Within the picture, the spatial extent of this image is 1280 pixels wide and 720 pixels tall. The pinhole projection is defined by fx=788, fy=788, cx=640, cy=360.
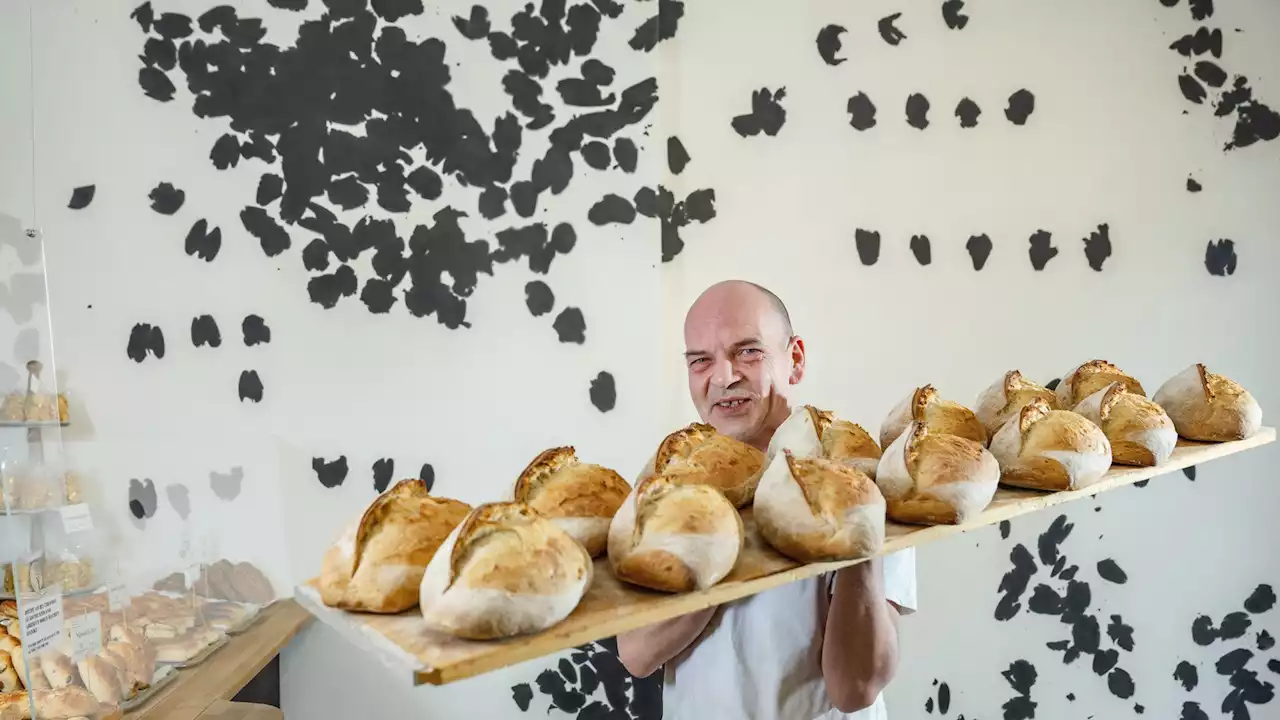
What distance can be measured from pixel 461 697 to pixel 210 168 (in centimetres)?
214

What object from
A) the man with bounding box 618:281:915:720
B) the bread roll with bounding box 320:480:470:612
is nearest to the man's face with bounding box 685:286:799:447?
the man with bounding box 618:281:915:720

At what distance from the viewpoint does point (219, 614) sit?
2711 mm

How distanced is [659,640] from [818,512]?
27.5 inches

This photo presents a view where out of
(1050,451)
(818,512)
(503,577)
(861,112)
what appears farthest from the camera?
(861,112)

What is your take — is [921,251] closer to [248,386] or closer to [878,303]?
[878,303]

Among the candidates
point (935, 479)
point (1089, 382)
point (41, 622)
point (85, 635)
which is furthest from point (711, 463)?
point (85, 635)

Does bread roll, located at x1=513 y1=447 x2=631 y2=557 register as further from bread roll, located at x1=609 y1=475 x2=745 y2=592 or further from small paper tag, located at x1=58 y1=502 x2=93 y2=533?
small paper tag, located at x1=58 y1=502 x2=93 y2=533

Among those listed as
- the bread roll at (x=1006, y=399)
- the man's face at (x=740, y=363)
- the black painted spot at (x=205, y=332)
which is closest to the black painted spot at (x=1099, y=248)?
the bread roll at (x=1006, y=399)

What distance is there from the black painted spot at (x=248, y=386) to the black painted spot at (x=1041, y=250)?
2982mm

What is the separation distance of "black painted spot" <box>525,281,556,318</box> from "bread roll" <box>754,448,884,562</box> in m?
1.99

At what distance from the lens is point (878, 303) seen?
123 inches

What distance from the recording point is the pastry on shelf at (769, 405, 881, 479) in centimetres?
137

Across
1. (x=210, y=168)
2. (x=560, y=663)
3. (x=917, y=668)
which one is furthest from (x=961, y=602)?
(x=210, y=168)

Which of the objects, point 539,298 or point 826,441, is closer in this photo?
point 826,441
